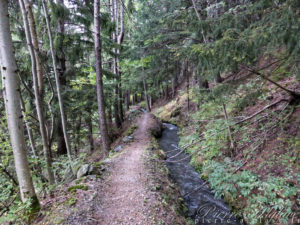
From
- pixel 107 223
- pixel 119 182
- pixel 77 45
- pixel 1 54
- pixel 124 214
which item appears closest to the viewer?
pixel 1 54

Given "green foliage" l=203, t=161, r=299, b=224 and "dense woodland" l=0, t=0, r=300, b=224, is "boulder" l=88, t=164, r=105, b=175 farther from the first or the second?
"green foliage" l=203, t=161, r=299, b=224

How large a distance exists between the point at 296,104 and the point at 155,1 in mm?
9618

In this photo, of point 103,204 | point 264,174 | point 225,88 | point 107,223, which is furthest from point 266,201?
point 103,204

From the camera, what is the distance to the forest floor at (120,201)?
326 cm

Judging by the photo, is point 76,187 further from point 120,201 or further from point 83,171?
point 120,201

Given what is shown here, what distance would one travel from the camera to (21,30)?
5523 mm

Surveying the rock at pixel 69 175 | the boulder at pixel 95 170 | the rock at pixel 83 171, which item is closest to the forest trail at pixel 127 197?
the boulder at pixel 95 170

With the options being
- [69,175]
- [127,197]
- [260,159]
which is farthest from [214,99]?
[69,175]

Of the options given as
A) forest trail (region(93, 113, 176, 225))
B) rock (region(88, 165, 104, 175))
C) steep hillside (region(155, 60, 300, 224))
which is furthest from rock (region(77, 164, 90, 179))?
steep hillside (region(155, 60, 300, 224))

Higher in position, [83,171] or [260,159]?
[260,159]

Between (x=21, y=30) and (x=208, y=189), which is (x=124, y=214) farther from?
(x=21, y=30)

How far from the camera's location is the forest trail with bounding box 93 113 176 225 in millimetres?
3398

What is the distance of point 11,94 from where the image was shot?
232 cm

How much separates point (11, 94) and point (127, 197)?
3.30 meters
